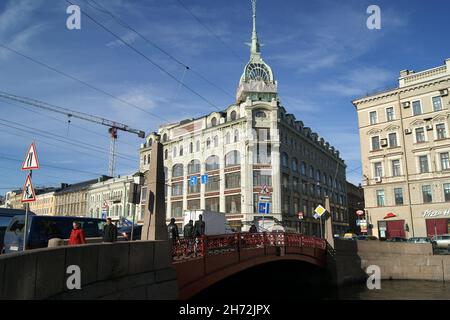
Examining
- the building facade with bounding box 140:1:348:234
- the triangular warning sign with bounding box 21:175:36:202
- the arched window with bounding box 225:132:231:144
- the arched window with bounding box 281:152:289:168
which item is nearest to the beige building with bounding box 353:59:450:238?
the arched window with bounding box 281:152:289:168

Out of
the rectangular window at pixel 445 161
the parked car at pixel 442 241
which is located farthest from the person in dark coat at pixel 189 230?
the rectangular window at pixel 445 161

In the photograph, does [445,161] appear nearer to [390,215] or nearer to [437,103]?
[437,103]

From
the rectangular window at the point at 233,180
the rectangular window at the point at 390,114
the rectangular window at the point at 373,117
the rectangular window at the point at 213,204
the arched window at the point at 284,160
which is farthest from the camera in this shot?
the arched window at the point at 284,160

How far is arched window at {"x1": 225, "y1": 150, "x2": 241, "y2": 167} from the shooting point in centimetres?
4897

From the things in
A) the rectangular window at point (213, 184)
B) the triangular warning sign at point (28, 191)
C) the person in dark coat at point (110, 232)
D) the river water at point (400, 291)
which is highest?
the rectangular window at point (213, 184)

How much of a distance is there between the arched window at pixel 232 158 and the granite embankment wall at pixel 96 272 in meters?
38.9

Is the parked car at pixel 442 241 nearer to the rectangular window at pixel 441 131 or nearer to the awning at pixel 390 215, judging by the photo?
the awning at pixel 390 215

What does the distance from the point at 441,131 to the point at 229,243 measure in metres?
32.9

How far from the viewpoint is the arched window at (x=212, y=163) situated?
5153cm

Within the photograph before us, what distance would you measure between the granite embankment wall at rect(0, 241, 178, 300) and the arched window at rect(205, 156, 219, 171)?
41255 millimetres

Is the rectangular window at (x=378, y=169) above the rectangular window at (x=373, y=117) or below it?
below

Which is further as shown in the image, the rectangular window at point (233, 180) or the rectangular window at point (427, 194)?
the rectangular window at point (233, 180)

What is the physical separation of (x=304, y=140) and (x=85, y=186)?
51.0 meters

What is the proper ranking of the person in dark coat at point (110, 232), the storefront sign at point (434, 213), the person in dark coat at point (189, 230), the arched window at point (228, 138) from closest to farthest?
1. the person in dark coat at point (110, 232)
2. the person in dark coat at point (189, 230)
3. the storefront sign at point (434, 213)
4. the arched window at point (228, 138)
